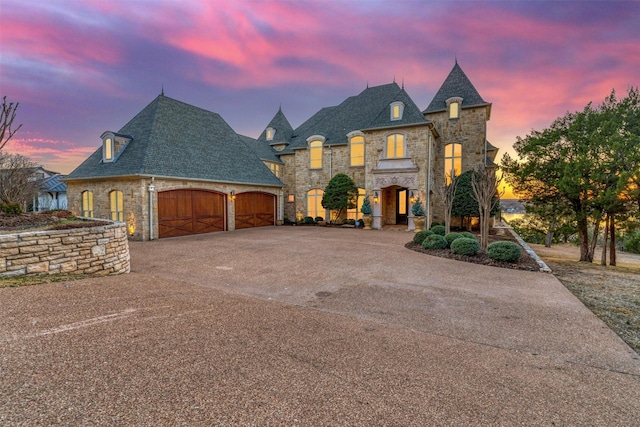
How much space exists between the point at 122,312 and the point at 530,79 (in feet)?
56.4

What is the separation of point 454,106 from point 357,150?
22.1 feet

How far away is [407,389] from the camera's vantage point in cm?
261

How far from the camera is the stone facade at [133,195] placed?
12.6 m

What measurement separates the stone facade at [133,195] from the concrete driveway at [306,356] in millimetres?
7560

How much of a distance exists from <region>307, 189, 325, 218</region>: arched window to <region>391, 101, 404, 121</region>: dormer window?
722 cm

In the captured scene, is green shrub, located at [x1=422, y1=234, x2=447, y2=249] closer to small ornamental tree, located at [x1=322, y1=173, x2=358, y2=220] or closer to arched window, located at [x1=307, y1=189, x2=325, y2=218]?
small ornamental tree, located at [x1=322, y1=173, x2=358, y2=220]

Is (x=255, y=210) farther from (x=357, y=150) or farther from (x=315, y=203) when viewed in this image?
(x=357, y=150)

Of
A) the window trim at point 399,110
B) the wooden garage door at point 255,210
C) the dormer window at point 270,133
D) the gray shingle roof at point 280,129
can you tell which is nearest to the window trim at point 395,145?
the window trim at point 399,110

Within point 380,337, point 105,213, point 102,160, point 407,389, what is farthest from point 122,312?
point 102,160

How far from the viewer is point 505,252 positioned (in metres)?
8.34

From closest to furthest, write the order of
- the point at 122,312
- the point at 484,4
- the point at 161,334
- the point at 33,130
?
1. the point at 161,334
2. the point at 122,312
3. the point at 484,4
4. the point at 33,130

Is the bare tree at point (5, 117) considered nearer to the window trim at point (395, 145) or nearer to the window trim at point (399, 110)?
the window trim at point (395, 145)

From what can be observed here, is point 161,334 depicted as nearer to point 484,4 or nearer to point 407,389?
point 407,389

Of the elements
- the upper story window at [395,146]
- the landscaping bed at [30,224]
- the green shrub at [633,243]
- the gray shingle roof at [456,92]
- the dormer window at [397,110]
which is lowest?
the green shrub at [633,243]
